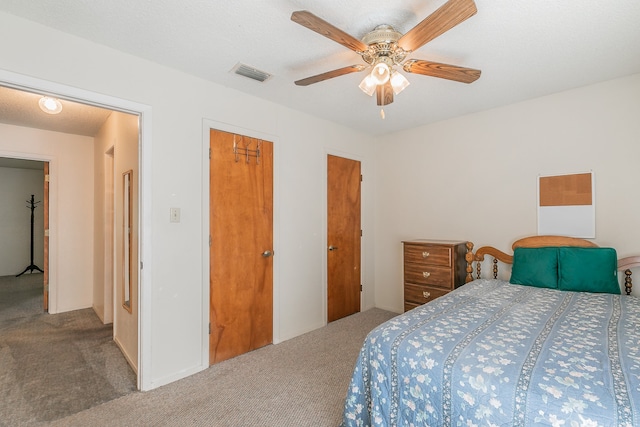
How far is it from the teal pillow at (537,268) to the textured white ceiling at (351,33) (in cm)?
148

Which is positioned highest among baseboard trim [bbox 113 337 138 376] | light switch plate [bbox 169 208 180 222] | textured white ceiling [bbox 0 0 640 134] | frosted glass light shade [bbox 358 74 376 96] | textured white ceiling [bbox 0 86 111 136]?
textured white ceiling [bbox 0 0 640 134]

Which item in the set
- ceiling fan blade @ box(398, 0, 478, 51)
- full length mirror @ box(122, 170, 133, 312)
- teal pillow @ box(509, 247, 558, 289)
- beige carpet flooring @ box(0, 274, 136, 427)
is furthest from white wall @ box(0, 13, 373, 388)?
teal pillow @ box(509, 247, 558, 289)

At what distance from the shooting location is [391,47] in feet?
5.82

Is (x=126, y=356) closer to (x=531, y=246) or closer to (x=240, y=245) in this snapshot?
(x=240, y=245)

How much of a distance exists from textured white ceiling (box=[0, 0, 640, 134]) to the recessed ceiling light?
4.58 ft

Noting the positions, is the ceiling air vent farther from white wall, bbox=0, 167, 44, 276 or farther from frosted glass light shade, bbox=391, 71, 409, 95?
white wall, bbox=0, 167, 44, 276

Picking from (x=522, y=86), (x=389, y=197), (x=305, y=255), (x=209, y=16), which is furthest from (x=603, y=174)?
(x=209, y=16)

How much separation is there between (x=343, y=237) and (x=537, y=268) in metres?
2.00

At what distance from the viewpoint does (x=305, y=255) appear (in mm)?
3322

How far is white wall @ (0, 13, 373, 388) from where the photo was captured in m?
1.89

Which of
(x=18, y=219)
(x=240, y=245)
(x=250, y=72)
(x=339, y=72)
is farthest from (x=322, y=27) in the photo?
(x=18, y=219)

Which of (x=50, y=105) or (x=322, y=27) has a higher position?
(x=50, y=105)

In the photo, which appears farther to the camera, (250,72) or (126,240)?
(126,240)

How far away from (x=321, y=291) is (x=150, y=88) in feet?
8.51
